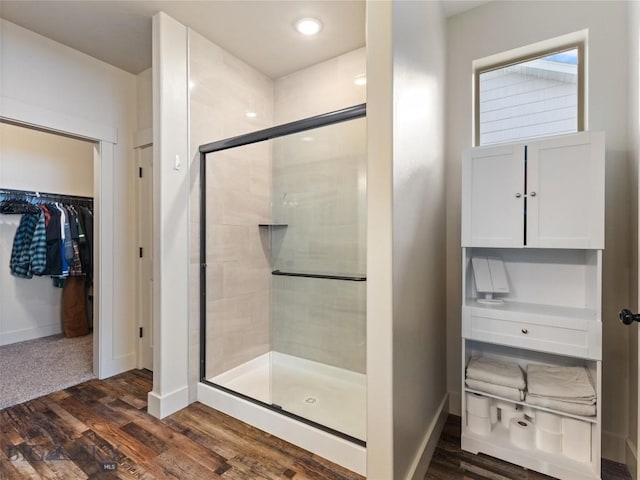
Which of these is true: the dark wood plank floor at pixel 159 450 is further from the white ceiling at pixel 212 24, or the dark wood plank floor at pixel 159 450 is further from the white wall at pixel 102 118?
the white ceiling at pixel 212 24

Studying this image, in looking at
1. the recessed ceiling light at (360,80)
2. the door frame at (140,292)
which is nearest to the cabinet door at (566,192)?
the recessed ceiling light at (360,80)

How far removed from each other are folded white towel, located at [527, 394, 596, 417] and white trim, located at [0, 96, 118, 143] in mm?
3626

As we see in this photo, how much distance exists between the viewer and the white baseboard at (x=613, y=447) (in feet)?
5.57

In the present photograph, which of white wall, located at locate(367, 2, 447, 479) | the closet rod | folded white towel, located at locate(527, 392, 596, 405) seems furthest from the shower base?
the closet rod

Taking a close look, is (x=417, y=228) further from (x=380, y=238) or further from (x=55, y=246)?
(x=55, y=246)

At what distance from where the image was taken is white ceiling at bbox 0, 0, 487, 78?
2.05 metres

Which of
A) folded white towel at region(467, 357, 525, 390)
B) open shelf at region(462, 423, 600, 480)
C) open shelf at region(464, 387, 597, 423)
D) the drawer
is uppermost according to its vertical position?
the drawer

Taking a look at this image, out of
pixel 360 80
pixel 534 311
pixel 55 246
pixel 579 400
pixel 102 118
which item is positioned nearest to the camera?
pixel 579 400

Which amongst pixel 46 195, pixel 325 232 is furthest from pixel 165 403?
pixel 46 195

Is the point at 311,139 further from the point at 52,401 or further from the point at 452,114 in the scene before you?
the point at 52,401

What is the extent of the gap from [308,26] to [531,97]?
163cm

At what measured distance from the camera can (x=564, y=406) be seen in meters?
1.59

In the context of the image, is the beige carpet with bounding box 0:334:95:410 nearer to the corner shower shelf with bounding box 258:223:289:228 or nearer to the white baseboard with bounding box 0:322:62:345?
the white baseboard with bounding box 0:322:62:345

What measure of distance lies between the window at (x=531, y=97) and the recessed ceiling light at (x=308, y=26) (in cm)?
120
